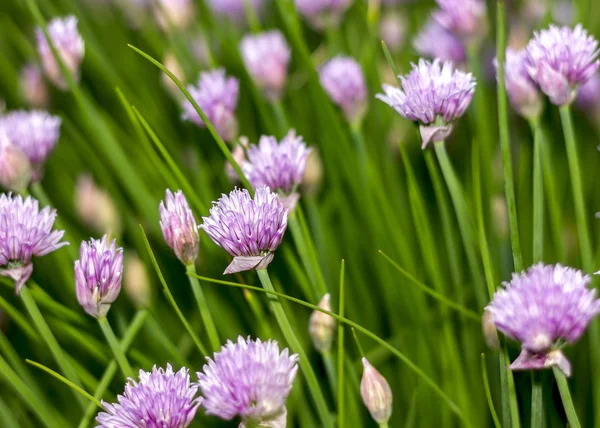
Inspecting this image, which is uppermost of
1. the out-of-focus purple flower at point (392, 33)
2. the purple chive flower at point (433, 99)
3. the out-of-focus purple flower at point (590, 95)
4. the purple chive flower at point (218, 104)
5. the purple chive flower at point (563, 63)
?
the out-of-focus purple flower at point (392, 33)

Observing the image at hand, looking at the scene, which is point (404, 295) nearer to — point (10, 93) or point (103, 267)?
point (103, 267)

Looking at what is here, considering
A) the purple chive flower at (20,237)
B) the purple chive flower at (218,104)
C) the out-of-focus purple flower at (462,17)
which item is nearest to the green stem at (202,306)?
the purple chive flower at (20,237)

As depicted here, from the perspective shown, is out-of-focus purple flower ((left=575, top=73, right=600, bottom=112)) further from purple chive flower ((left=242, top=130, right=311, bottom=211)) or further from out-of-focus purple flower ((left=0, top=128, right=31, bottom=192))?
out-of-focus purple flower ((left=0, top=128, right=31, bottom=192))

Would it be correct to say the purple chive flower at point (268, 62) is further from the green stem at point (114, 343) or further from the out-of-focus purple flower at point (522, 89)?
the green stem at point (114, 343)

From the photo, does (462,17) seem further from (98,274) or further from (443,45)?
(98,274)

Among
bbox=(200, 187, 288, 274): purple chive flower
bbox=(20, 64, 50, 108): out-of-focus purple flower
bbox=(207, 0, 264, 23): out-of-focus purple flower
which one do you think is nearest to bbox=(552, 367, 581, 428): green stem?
bbox=(200, 187, 288, 274): purple chive flower

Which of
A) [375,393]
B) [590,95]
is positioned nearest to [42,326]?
[375,393]
